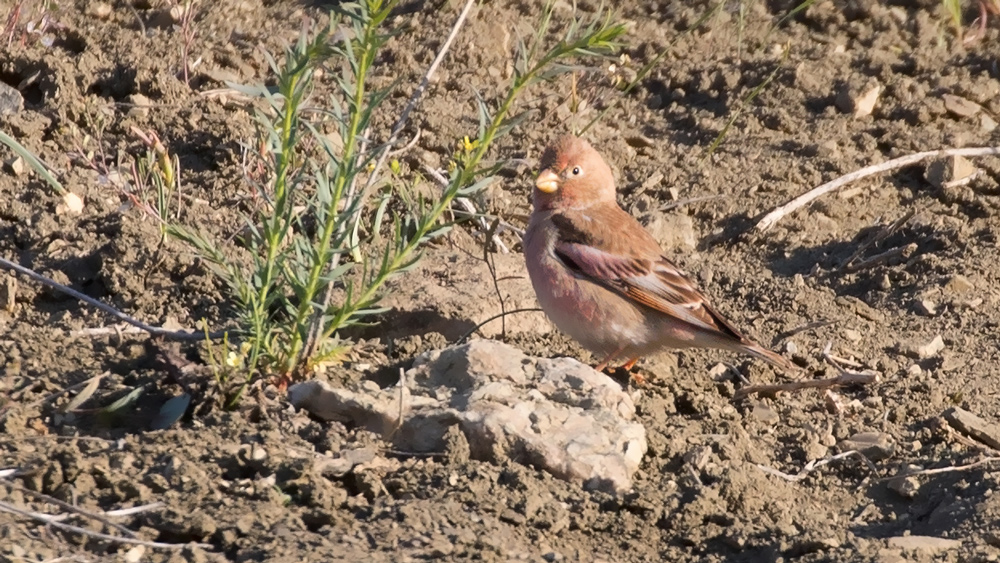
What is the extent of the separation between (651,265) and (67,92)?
3.09 m

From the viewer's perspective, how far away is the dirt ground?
4020 mm

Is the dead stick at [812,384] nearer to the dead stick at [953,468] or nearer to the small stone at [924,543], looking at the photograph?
the dead stick at [953,468]

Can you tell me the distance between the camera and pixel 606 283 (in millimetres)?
5918

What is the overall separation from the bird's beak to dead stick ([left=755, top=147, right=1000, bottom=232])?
3.89 ft

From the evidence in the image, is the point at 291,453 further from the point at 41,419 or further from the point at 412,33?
the point at 412,33

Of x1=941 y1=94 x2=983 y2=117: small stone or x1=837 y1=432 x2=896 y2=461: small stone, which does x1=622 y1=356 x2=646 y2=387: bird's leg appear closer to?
x1=837 y1=432 x2=896 y2=461: small stone

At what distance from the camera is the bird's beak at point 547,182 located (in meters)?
6.17

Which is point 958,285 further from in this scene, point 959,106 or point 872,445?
point 959,106

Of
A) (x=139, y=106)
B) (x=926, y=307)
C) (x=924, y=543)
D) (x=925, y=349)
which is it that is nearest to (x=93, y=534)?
(x=924, y=543)

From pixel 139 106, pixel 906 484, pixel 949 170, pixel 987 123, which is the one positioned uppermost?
pixel 987 123

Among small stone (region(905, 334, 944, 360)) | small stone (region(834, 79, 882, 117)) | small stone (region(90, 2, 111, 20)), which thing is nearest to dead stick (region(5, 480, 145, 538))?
small stone (region(905, 334, 944, 360))

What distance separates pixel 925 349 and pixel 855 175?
1.45 meters

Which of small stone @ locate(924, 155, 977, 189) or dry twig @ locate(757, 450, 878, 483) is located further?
small stone @ locate(924, 155, 977, 189)

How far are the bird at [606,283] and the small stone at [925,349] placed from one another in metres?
0.65
